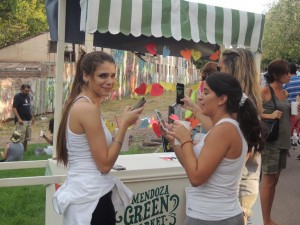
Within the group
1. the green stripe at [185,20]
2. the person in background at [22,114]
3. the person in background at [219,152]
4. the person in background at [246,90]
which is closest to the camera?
Answer: the person in background at [219,152]

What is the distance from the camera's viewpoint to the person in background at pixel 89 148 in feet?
6.92

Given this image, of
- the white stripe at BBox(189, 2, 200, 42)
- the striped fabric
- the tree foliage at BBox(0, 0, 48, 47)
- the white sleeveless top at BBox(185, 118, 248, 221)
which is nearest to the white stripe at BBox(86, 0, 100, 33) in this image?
the striped fabric

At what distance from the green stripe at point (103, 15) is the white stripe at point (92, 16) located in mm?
37

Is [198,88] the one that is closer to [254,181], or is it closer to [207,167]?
[254,181]

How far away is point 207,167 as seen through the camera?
2.02 metres

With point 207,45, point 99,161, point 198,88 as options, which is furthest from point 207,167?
point 207,45

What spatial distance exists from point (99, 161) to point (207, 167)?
0.55m

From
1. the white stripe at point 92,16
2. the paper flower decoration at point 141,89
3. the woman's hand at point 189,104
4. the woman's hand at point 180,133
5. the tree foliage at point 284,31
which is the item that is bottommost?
the woman's hand at point 180,133

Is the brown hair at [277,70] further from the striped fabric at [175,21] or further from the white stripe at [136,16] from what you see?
the white stripe at [136,16]

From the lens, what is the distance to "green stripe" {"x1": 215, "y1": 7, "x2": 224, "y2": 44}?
14.6 feet

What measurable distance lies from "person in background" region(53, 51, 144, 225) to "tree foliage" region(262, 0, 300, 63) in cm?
2647

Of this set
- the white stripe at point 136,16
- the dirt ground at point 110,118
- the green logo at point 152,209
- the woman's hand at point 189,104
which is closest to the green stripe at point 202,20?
the white stripe at point 136,16

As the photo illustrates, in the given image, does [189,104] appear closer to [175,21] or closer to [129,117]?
[129,117]

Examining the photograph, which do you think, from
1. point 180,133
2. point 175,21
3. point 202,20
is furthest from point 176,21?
point 180,133
